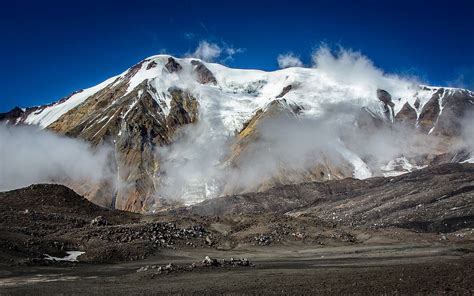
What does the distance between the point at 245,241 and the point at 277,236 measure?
510cm

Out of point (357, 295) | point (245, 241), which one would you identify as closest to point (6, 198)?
point (245, 241)

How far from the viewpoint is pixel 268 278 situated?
128 ft

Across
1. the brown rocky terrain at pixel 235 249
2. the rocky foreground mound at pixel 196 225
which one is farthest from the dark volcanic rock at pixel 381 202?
the brown rocky terrain at pixel 235 249

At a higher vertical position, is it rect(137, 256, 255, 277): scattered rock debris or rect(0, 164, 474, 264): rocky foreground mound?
rect(0, 164, 474, 264): rocky foreground mound

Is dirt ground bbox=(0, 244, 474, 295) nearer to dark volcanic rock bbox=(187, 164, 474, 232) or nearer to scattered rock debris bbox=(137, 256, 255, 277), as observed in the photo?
scattered rock debris bbox=(137, 256, 255, 277)

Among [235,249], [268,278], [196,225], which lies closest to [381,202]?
A: [196,225]

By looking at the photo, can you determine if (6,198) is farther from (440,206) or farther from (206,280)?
(440,206)

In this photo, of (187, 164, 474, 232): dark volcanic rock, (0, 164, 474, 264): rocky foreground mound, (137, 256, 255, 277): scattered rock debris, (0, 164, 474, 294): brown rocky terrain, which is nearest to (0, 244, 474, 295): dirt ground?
(0, 164, 474, 294): brown rocky terrain

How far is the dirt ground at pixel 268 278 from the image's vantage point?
107ft

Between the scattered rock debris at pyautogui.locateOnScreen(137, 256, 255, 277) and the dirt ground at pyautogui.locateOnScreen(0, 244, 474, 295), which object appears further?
the scattered rock debris at pyautogui.locateOnScreen(137, 256, 255, 277)

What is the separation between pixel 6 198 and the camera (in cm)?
8550

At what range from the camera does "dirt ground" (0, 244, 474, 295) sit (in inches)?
1284

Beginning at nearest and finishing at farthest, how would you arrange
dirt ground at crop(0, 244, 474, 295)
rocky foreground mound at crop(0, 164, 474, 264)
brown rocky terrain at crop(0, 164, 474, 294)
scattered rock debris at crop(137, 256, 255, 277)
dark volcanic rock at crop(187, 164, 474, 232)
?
1. dirt ground at crop(0, 244, 474, 295)
2. brown rocky terrain at crop(0, 164, 474, 294)
3. scattered rock debris at crop(137, 256, 255, 277)
4. rocky foreground mound at crop(0, 164, 474, 264)
5. dark volcanic rock at crop(187, 164, 474, 232)

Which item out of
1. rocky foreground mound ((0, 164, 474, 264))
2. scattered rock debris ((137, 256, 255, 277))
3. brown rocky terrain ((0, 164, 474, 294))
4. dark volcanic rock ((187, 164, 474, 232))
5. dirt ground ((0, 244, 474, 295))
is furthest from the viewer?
dark volcanic rock ((187, 164, 474, 232))
